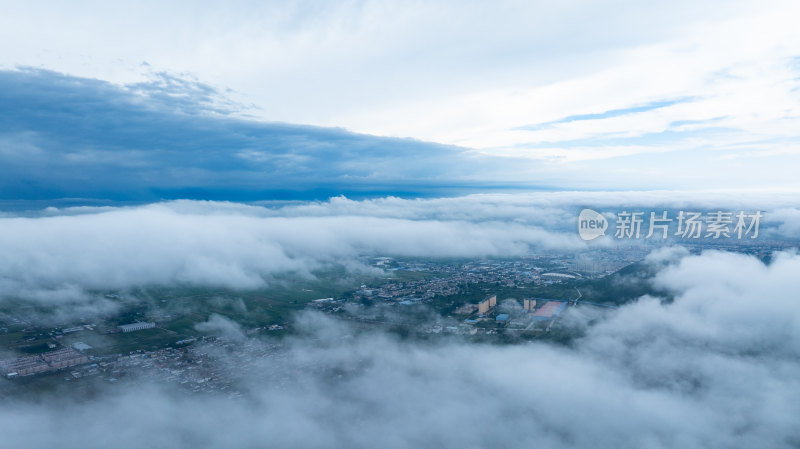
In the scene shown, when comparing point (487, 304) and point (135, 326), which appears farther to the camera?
point (487, 304)

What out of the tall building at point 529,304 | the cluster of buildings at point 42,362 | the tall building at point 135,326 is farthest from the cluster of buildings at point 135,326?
the tall building at point 529,304

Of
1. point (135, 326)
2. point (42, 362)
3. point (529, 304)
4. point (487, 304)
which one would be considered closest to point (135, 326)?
point (135, 326)

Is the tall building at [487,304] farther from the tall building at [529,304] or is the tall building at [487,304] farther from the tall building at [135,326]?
the tall building at [135,326]

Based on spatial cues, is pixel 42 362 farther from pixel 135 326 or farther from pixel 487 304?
pixel 487 304

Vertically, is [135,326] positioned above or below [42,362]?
below

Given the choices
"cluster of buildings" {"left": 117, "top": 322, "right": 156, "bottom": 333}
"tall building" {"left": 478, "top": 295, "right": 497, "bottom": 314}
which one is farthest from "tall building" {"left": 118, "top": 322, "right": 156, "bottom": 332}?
"tall building" {"left": 478, "top": 295, "right": 497, "bottom": 314}

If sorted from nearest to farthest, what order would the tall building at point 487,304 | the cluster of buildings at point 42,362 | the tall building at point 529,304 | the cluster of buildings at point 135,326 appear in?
1. the cluster of buildings at point 42,362
2. the cluster of buildings at point 135,326
3. the tall building at point 487,304
4. the tall building at point 529,304

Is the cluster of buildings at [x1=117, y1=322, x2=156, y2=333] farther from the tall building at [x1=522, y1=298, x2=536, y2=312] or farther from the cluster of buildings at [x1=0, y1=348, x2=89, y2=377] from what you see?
the tall building at [x1=522, y1=298, x2=536, y2=312]

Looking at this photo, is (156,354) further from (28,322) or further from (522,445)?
(522,445)

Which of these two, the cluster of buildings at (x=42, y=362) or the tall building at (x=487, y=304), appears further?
the tall building at (x=487, y=304)
